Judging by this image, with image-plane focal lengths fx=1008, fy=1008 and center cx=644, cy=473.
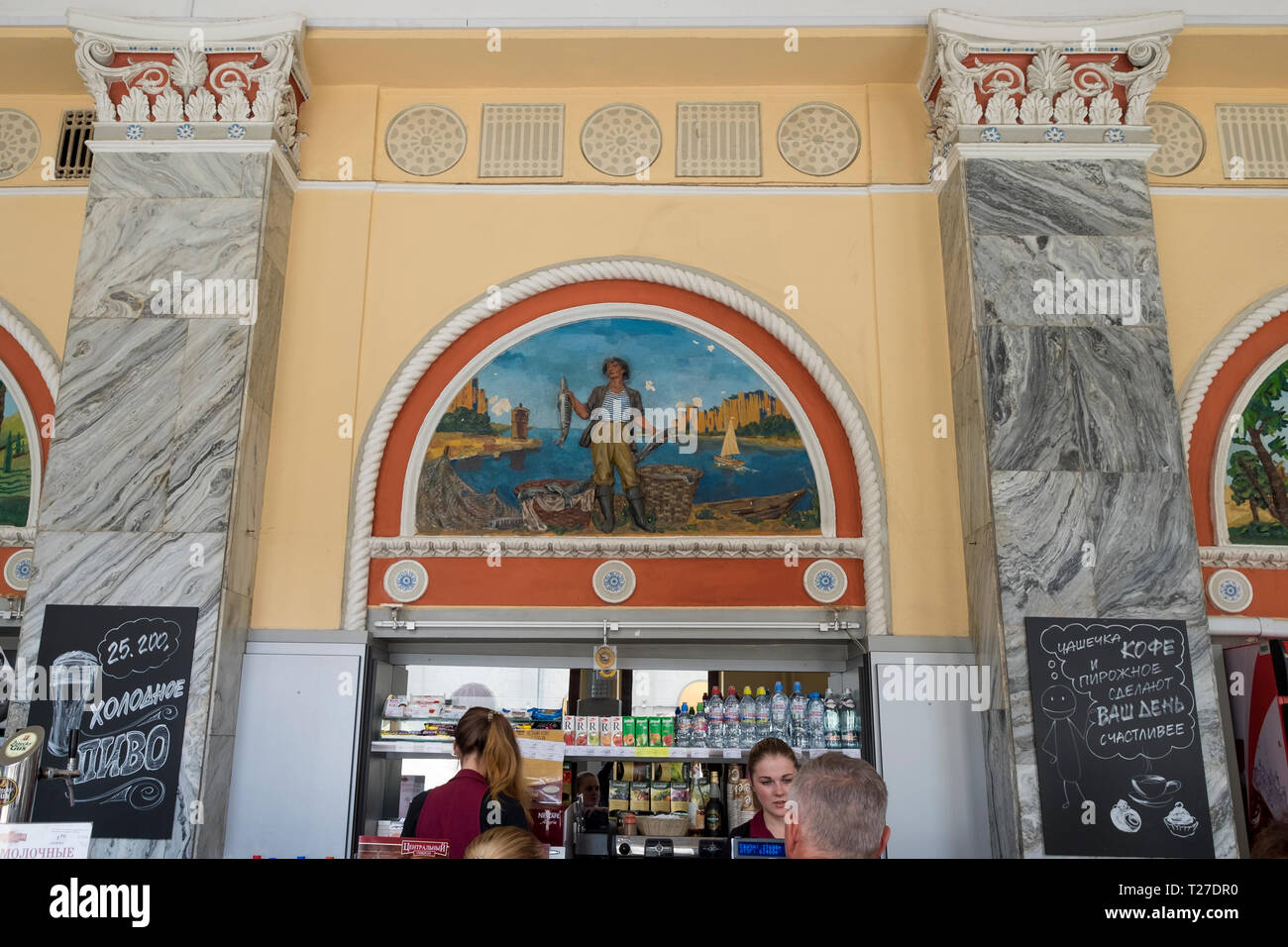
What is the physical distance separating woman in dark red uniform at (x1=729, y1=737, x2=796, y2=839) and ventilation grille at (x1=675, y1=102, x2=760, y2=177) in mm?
3684

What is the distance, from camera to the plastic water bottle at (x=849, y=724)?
18.0 feet

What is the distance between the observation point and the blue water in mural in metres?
5.96

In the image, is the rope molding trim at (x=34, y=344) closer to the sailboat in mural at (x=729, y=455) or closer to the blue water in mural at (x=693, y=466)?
the blue water in mural at (x=693, y=466)

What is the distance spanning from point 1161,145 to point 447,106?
14.8 feet

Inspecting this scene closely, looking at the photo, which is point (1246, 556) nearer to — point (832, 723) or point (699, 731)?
point (832, 723)

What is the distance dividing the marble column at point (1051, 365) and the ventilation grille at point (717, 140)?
1.11 meters

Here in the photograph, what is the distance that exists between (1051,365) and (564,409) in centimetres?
279

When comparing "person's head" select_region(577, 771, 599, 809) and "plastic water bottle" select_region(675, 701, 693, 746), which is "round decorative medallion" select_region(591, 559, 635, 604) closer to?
"plastic water bottle" select_region(675, 701, 693, 746)

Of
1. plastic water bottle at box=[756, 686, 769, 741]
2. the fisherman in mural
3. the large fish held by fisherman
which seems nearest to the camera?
plastic water bottle at box=[756, 686, 769, 741]

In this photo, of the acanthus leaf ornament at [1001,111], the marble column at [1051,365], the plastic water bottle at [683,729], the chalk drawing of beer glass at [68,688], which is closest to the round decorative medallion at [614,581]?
the plastic water bottle at [683,729]

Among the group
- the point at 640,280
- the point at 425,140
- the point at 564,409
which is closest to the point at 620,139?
the point at 640,280

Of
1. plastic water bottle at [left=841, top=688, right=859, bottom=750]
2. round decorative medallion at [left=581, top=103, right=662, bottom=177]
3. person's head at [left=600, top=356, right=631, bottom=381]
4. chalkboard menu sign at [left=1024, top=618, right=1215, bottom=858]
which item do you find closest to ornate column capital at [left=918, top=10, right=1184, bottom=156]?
round decorative medallion at [left=581, top=103, right=662, bottom=177]

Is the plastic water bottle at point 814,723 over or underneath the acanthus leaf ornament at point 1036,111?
underneath

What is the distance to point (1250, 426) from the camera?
5910mm
